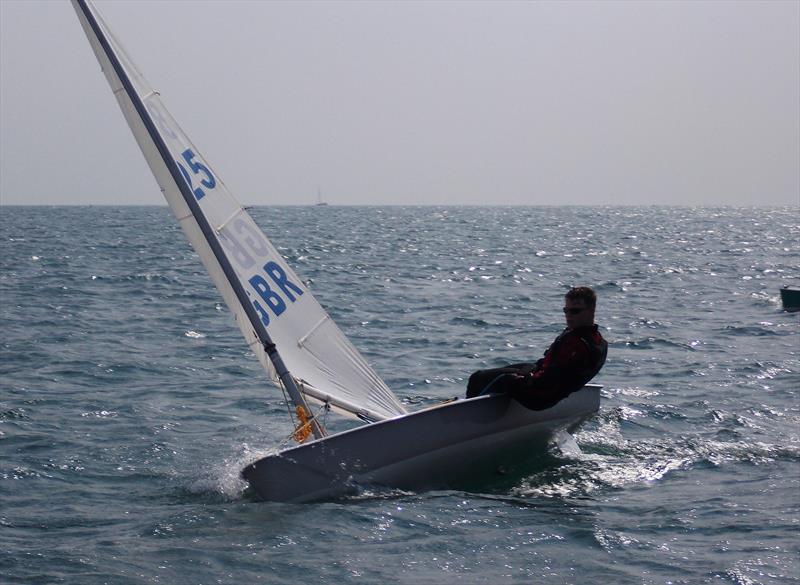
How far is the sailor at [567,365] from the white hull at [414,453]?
5.5 inches

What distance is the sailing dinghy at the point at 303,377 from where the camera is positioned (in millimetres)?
6246

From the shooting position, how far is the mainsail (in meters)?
6.45

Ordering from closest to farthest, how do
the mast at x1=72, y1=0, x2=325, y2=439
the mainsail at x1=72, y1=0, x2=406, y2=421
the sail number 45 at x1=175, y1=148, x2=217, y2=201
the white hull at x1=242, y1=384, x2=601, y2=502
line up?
the white hull at x1=242, y1=384, x2=601, y2=502 → the mast at x1=72, y1=0, x2=325, y2=439 → the mainsail at x1=72, y1=0, x2=406, y2=421 → the sail number 45 at x1=175, y1=148, x2=217, y2=201

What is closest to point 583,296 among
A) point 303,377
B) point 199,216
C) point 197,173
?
point 303,377

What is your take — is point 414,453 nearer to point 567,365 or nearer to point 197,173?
point 567,365

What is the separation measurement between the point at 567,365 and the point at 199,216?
2.35 meters

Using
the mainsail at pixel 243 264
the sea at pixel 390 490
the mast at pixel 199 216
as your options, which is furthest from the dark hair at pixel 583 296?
the mast at pixel 199 216

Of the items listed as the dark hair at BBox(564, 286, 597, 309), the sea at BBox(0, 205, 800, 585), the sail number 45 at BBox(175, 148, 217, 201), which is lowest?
the sea at BBox(0, 205, 800, 585)

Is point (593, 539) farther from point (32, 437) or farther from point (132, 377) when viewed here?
point (132, 377)

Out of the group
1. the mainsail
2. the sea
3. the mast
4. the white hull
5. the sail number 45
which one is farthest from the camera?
the sail number 45

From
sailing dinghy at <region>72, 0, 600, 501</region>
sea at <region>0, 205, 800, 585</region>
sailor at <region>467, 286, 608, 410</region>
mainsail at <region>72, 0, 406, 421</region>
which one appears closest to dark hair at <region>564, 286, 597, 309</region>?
sailor at <region>467, 286, 608, 410</region>

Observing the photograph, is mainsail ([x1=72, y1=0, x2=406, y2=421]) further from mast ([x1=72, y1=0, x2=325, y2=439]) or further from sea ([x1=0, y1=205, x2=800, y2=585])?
sea ([x1=0, y1=205, x2=800, y2=585])

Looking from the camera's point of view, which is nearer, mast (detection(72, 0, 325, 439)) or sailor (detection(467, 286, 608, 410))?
mast (detection(72, 0, 325, 439))

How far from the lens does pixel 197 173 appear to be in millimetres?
A: 6629
